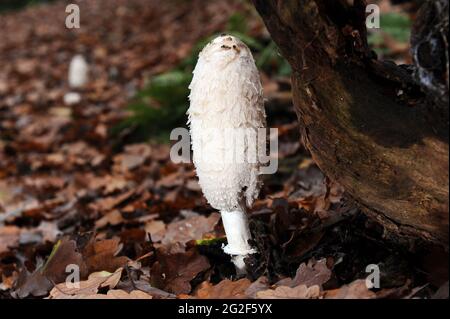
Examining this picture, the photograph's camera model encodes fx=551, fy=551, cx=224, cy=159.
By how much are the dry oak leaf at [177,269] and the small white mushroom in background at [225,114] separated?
32 centimetres

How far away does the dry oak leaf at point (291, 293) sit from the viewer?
6.40 feet

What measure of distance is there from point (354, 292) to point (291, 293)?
0.24 metres

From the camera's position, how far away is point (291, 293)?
1998mm

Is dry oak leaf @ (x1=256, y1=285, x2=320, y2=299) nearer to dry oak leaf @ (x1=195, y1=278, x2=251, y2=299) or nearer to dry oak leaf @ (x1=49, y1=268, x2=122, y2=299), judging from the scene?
dry oak leaf @ (x1=195, y1=278, x2=251, y2=299)

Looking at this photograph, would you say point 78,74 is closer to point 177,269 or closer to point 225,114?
point 177,269

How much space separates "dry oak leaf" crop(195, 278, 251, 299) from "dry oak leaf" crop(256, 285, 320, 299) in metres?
0.15

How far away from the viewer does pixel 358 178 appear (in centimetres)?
199

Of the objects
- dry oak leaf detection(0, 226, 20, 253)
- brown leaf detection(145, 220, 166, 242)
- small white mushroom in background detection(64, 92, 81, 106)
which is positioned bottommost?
dry oak leaf detection(0, 226, 20, 253)

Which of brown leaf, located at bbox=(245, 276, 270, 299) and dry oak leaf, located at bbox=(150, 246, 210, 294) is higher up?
brown leaf, located at bbox=(245, 276, 270, 299)

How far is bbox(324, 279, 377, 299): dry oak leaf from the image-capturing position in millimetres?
1856

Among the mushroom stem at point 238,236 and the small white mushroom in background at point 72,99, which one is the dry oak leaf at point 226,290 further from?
the small white mushroom in background at point 72,99

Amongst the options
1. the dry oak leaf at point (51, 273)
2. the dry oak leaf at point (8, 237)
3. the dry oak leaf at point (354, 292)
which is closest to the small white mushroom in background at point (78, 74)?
the dry oak leaf at point (8, 237)

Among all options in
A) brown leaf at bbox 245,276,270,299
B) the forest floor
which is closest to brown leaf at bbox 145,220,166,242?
the forest floor

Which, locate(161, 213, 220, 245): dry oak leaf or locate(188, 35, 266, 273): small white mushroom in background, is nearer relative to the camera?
locate(188, 35, 266, 273): small white mushroom in background
